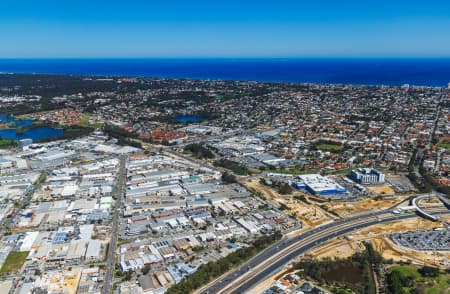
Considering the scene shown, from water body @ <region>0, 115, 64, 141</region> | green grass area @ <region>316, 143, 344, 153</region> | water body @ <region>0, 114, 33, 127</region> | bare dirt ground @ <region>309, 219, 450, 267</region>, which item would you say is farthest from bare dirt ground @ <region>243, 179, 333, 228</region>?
water body @ <region>0, 114, 33, 127</region>

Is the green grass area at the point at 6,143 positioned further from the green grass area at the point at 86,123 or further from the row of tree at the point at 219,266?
the row of tree at the point at 219,266

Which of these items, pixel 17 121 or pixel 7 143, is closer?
pixel 7 143

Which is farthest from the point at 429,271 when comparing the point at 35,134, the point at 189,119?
the point at 35,134

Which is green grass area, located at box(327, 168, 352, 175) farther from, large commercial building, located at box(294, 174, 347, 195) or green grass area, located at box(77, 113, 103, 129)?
Result: green grass area, located at box(77, 113, 103, 129)

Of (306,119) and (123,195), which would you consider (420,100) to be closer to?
(306,119)

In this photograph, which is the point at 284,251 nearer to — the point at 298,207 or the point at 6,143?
the point at 298,207

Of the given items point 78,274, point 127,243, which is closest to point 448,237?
point 127,243
